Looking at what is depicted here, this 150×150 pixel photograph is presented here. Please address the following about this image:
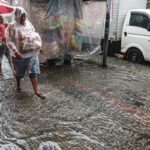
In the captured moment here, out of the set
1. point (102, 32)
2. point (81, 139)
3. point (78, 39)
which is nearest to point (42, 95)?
point (81, 139)

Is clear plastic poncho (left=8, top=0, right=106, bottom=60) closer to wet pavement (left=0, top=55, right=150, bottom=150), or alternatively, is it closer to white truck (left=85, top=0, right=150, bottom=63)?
white truck (left=85, top=0, right=150, bottom=63)

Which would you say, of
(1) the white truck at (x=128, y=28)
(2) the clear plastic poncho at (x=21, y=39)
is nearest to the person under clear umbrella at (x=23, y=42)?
(2) the clear plastic poncho at (x=21, y=39)

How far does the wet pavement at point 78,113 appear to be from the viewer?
14.9 feet

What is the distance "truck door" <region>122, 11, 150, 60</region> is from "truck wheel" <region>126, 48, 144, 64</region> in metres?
0.15

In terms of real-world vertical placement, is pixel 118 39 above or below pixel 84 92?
above

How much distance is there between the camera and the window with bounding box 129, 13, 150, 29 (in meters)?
9.87

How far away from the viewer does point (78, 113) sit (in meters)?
5.60

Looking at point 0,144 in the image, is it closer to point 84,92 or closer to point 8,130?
point 8,130

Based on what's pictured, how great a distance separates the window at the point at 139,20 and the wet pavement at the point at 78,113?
6.79 feet

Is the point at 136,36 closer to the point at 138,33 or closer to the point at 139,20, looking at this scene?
the point at 138,33

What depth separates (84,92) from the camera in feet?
22.5

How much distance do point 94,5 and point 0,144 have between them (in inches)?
228

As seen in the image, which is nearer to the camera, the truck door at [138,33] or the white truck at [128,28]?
the white truck at [128,28]

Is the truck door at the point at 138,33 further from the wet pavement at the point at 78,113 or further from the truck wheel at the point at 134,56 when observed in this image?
the wet pavement at the point at 78,113
